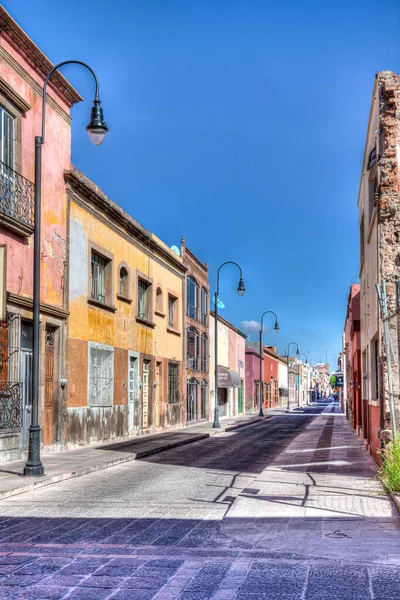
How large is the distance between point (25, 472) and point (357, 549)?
7.67 meters

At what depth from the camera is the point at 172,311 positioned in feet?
115

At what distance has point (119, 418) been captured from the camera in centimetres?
2506

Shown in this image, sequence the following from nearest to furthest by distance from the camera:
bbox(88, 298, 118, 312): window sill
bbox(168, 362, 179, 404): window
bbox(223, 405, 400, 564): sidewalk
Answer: bbox(223, 405, 400, 564): sidewalk
bbox(88, 298, 118, 312): window sill
bbox(168, 362, 179, 404): window

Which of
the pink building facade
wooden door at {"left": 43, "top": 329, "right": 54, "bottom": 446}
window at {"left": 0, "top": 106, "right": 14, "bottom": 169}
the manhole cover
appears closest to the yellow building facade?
the pink building facade

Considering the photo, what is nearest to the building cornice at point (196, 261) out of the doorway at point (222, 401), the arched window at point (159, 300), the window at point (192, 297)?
the window at point (192, 297)

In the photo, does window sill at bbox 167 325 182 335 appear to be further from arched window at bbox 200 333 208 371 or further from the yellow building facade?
arched window at bbox 200 333 208 371

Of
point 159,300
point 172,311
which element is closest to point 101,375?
point 159,300

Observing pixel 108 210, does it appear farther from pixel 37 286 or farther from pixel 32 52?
pixel 37 286

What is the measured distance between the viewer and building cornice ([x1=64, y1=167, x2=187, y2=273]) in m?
21.0

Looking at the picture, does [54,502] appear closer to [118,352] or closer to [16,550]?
[16,550]

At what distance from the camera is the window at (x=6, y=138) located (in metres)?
16.8

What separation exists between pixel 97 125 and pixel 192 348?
2642 centimetres

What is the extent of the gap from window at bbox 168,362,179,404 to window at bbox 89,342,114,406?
9290 mm

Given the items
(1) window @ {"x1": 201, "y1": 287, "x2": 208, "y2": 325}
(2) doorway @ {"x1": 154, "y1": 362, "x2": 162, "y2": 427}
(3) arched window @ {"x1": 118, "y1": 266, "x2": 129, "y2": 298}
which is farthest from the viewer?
(1) window @ {"x1": 201, "y1": 287, "x2": 208, "y2": 325}
